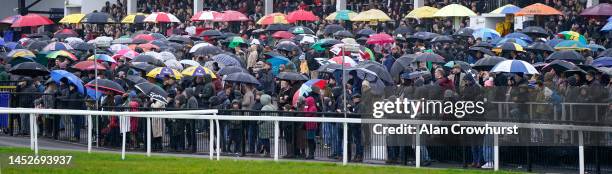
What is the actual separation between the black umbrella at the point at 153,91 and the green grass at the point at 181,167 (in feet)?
11.6

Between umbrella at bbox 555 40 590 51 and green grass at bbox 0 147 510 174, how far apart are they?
10660 mm

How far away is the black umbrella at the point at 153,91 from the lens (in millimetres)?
26094

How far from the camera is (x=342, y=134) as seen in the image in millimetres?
22031

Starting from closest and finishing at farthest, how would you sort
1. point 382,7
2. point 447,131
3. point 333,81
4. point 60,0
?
point 447,131, point 333,81, point 382,7, point 60,0

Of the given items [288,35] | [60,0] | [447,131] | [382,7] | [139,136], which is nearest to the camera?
[447,131]

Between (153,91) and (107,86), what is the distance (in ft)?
4.02

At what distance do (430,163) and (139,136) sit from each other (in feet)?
17.3

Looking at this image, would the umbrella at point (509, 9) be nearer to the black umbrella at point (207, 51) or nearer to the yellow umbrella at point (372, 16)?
the yellow umbrella at point (372, 16)

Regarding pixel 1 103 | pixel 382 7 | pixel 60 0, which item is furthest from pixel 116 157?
pixel 60 0

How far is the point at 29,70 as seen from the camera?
30.4m

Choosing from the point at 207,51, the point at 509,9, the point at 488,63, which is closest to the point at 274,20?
the point at 509,9

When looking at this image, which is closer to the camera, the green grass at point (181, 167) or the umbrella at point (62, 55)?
the green grass at point (181, 167)

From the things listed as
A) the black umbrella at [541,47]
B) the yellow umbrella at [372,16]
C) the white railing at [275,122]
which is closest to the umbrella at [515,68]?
the black umbrella at [541,47]

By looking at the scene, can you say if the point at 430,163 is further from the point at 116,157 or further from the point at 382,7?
the point at 382,7
